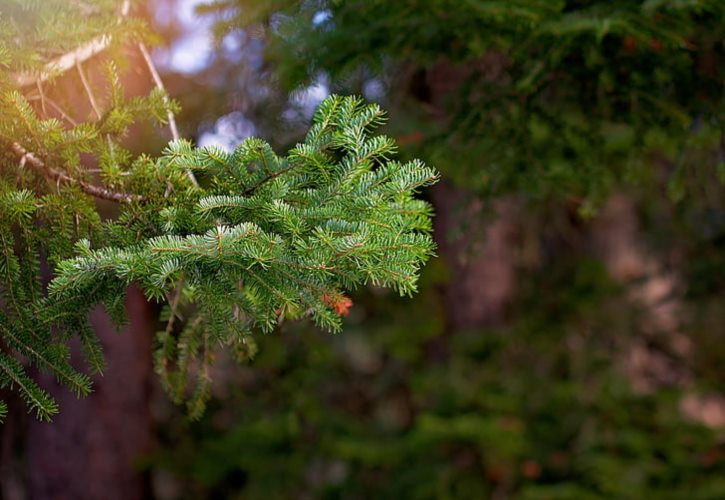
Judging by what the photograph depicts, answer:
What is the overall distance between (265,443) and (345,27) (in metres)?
3.75

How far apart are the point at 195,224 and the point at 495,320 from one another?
14.9ft

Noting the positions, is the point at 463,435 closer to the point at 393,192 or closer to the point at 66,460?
the point at 66,460

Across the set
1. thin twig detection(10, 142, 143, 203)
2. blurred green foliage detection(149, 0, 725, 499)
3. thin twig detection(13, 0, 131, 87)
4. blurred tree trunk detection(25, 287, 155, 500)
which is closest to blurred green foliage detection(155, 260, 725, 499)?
blurred green foliage detection(149, 0, 725, 499)

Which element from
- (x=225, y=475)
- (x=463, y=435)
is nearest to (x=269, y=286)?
(x=463, y=435)

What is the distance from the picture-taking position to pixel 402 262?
1502 millimetres

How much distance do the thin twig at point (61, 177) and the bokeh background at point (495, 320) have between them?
983mm

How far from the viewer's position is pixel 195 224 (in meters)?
1.56

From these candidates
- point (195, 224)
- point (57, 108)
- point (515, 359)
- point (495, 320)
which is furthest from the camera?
point (495, 320)

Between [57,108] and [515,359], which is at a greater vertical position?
[515,359]

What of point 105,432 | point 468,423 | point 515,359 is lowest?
point 105,432

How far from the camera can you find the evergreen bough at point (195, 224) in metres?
1.44

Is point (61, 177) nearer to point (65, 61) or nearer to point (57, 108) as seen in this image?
point (57, 108)

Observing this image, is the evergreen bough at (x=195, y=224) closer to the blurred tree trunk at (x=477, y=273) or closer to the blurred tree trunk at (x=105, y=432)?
the blurred tree trunk at (x=105, y=432)

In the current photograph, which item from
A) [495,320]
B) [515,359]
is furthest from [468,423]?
[495,320]
